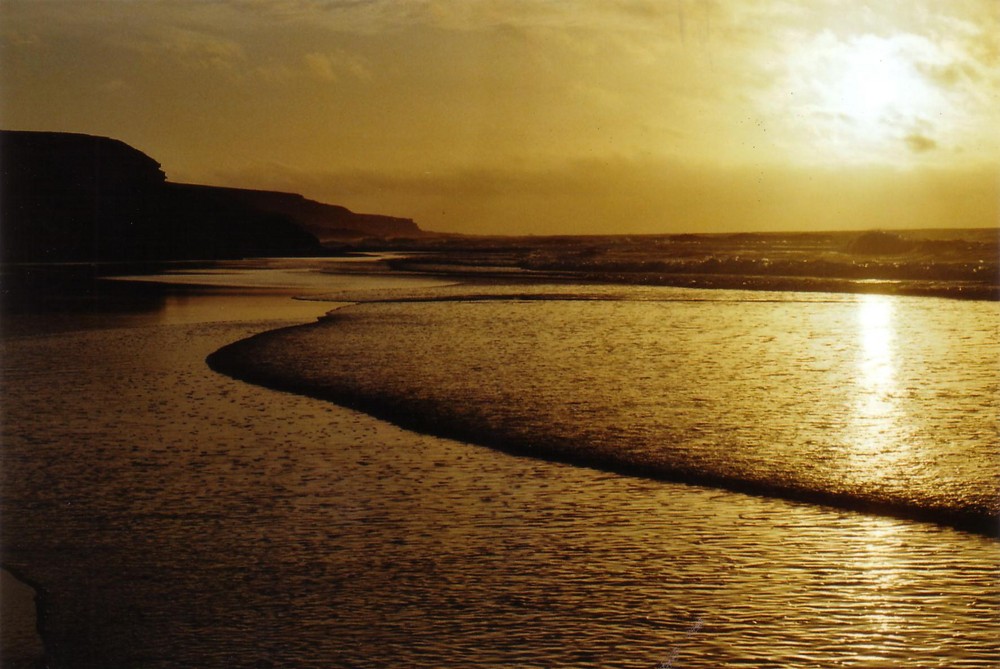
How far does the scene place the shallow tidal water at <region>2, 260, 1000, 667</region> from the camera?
208 inches

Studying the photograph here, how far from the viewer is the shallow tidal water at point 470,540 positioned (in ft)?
17.3

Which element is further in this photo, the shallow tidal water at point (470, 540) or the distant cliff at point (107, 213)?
the distant cliff at point (107, 213)

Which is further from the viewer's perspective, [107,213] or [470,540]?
[107,213]

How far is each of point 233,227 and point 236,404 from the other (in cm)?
8770

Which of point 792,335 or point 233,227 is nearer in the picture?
point 792,335

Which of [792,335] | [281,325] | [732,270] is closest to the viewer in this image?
[792,335]

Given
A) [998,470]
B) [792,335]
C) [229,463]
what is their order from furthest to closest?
[792,335]
[229,463]
[998,470]

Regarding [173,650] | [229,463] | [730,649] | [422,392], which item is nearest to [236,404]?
[422,392]

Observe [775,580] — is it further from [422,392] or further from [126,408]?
[126,408]

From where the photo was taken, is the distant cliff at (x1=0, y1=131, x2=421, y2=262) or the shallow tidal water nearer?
the shallow tidal water

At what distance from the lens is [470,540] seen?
22.5 feet

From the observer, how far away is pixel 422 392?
12.3m

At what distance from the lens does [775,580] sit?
Answer: 19.8 ft

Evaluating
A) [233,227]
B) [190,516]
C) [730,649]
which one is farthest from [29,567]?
[233,227]
